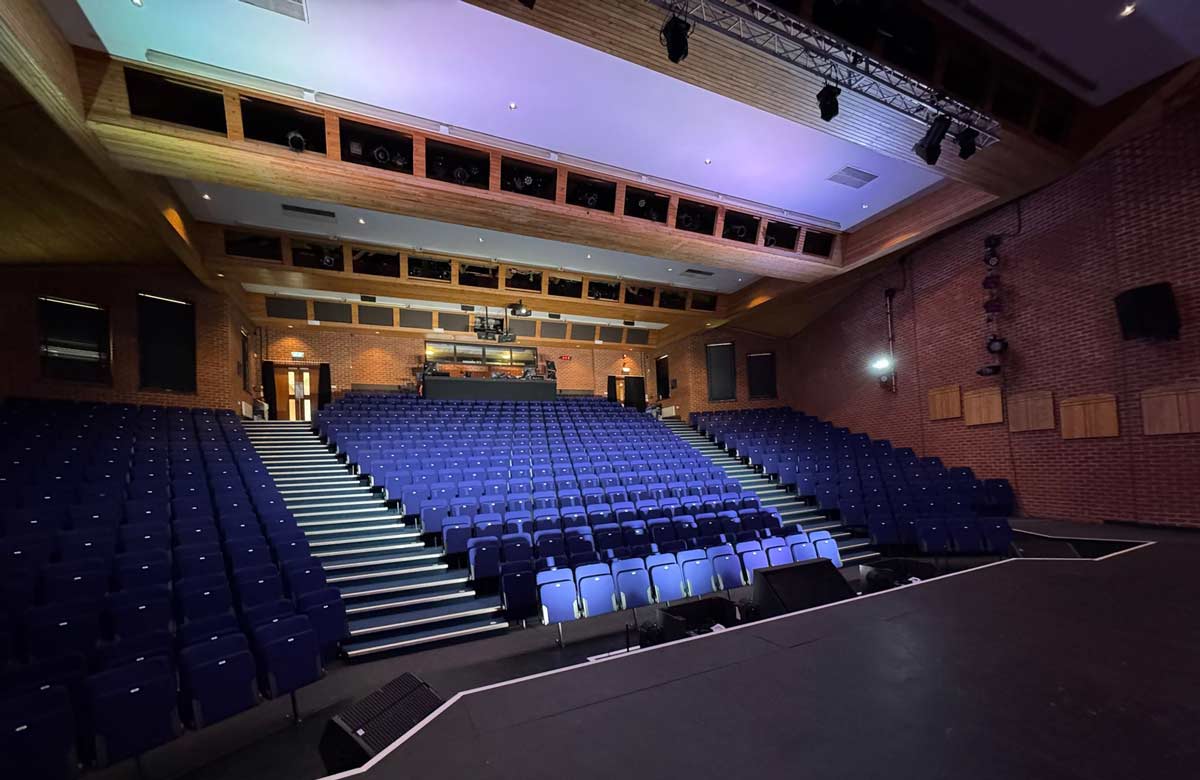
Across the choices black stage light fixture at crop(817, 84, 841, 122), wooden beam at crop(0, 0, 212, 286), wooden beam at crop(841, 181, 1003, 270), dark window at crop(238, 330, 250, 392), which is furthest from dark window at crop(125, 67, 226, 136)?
wooden beam at crop(841, 181, 1003, 270)

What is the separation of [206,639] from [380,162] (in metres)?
5.09

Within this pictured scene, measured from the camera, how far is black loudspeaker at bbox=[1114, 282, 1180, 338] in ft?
20.7

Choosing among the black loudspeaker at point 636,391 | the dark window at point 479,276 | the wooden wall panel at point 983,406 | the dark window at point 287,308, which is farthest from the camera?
the black loudspeaker at point 636,391

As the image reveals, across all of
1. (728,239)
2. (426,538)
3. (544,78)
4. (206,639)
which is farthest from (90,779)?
(728,239)

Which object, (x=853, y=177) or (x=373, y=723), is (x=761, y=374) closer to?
(x=853, y=177)

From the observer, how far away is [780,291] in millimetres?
10984

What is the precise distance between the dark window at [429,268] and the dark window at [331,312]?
3.12 meters

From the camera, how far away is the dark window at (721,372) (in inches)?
548

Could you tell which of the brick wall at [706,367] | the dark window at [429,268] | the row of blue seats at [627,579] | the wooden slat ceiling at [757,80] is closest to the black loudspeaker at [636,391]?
the brick wall at [706,367]

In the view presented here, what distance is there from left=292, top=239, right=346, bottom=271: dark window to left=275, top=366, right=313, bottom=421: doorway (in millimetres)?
4229

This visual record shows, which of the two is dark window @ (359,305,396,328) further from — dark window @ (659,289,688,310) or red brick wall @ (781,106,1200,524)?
red brick wall @ (781,106,1200,524)

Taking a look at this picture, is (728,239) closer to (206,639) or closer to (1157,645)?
(1157,645)

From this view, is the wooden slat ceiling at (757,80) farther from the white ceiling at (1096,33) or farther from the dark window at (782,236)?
the dark window at (782,236)

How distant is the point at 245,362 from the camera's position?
10703 mm
